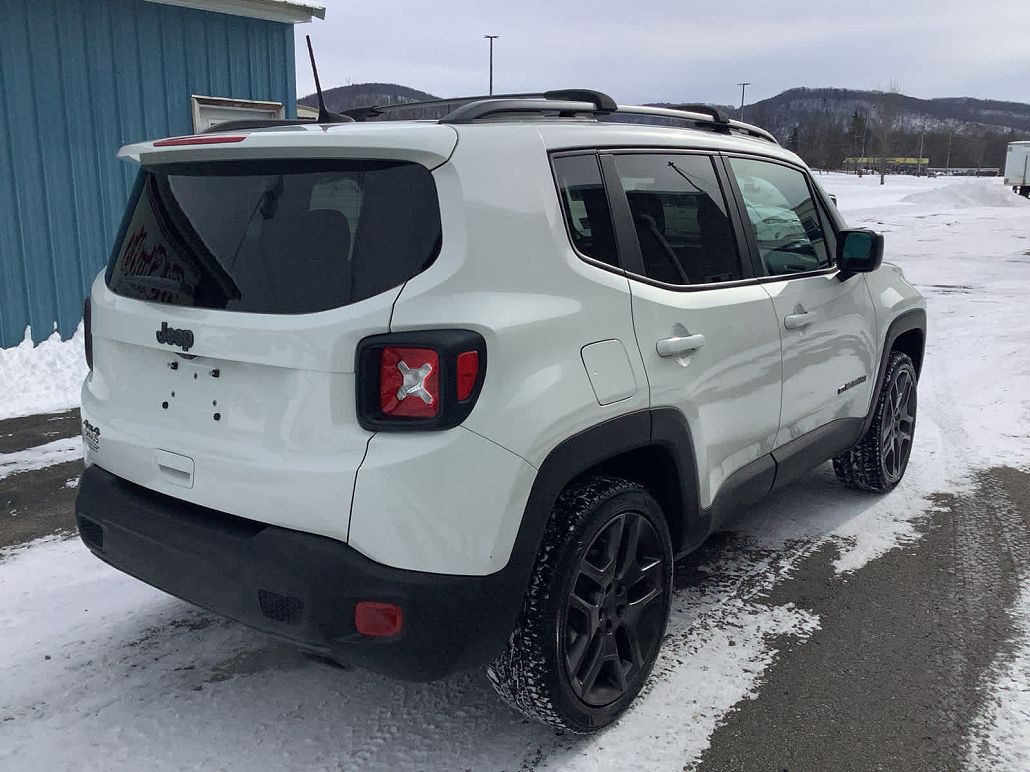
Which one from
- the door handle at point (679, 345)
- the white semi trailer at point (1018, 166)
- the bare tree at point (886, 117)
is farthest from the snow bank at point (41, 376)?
the bare tree at point (886, 117)

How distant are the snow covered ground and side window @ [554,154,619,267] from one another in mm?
1474

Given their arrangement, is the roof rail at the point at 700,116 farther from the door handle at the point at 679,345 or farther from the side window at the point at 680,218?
the door handle at the point at 679,345

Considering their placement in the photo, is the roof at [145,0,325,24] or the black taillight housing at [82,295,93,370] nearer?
the black taillight housing at [82,295,93,370]

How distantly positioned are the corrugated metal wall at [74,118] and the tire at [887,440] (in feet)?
22.9

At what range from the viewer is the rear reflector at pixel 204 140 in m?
2.49

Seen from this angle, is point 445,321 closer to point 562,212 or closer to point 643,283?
point 562,212

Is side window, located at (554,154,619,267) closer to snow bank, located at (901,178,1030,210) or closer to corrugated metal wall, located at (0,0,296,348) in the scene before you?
corrugated metal wall, located at (0,0,296,348)

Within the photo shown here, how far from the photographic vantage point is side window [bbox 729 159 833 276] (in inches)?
141

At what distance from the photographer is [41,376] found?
7383mm

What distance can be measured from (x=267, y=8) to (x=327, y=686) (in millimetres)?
8388

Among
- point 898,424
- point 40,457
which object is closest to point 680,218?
point 898,424

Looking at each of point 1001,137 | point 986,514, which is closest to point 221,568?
point 986,514

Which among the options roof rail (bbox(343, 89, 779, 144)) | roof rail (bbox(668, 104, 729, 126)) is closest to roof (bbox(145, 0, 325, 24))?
roof rail (bbox(343, 89, 779, 144))

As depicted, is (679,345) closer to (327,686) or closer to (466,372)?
(466,372)
